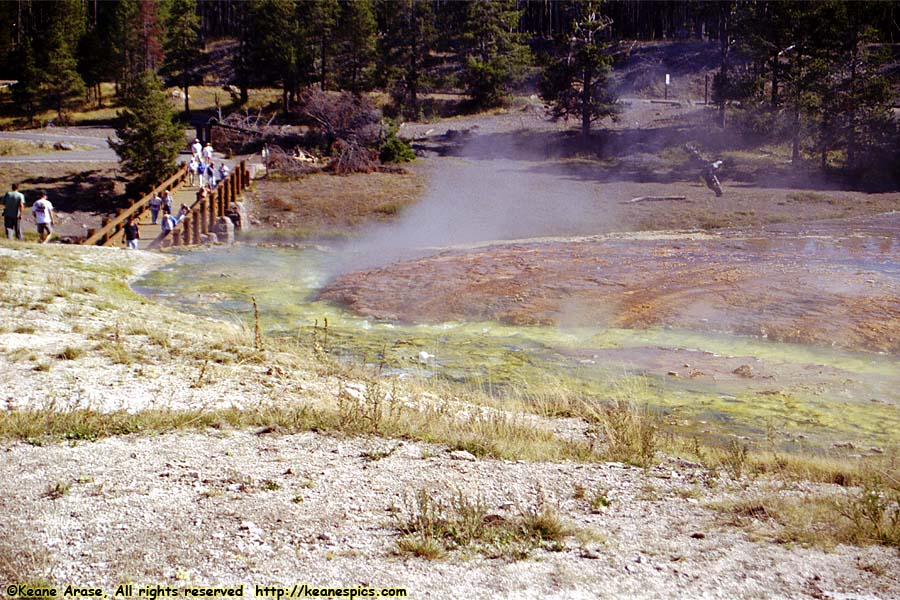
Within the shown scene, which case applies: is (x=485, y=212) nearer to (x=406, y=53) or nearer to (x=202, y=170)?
(x=202, y=170)

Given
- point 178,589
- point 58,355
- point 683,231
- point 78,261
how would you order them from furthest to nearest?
point 683,231
point 78,261
point 58,355
point 178,589

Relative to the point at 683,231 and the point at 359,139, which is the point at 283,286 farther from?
the point at 359,139

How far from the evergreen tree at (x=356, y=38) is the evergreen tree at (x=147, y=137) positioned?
23500 mm

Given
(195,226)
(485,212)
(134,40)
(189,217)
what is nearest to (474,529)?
(189,217)

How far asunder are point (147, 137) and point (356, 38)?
28092mm

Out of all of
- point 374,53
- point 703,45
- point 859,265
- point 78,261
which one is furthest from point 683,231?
point 703,45

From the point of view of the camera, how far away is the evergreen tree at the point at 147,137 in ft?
126

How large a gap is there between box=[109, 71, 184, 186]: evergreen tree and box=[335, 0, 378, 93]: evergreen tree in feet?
77.1

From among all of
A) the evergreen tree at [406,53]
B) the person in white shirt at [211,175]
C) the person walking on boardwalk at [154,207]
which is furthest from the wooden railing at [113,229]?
the evergreen tree at [406,53]

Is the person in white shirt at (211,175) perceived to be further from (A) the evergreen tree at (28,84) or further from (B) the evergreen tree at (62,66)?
(A) the evergreen tree at (28,84)

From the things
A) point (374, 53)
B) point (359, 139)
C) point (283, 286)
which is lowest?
point (283, 286)

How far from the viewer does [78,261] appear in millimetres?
20203

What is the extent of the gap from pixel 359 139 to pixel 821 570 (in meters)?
40.7

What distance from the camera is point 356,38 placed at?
6328cm
